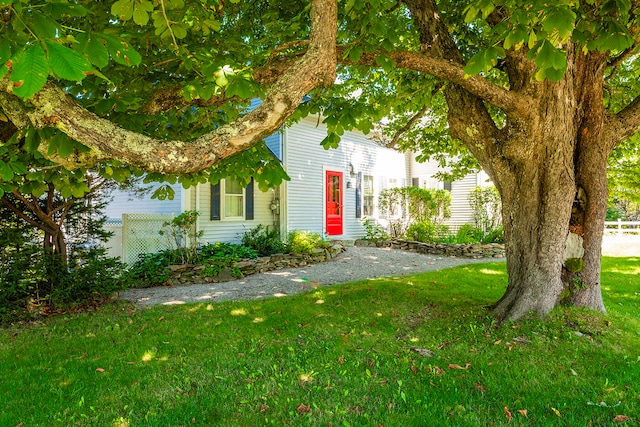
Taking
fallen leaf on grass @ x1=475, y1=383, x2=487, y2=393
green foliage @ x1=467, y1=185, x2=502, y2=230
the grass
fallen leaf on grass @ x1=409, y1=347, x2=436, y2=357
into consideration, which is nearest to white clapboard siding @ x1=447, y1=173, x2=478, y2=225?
green foliage @ x1=467, y1=185, x2=502, y2=230

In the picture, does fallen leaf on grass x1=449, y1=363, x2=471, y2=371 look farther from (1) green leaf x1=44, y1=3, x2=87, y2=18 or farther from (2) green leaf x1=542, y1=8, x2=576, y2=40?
(1) green leaf x1=44, y1=3, x2=87, y2=18

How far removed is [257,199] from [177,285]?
4322 mm

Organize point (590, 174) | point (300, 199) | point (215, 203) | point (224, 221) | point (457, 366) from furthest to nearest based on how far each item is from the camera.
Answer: point (300, 199)
point (224, 221)
point (215, 203)
point (590, 174)
point (457, 366)

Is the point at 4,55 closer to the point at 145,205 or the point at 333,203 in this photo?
the point at 145,205

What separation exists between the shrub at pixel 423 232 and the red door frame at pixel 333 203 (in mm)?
2624

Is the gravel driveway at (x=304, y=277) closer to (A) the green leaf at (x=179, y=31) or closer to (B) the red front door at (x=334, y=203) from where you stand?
(B) the red front door at (x=334, y=203)

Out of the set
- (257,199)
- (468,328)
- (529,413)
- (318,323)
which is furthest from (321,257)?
(529,413)

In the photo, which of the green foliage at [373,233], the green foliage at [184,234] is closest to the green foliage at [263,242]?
the green foliage at [184,234]

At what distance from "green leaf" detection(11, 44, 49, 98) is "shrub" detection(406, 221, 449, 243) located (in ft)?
43.1

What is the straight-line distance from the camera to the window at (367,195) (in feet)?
50.9

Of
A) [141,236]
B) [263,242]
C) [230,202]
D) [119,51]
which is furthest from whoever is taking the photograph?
[230,202]

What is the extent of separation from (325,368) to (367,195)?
12.3m

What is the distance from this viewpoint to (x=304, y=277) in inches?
345

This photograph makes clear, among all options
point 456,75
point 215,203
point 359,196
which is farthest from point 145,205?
point 456,75
